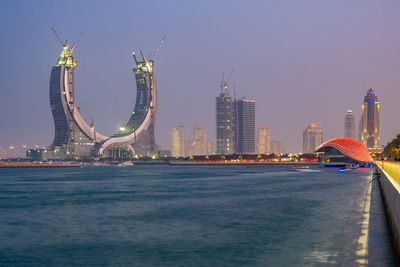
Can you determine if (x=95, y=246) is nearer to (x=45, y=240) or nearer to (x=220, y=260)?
(x=45, y=240)

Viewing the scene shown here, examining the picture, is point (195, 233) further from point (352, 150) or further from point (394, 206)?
point (352, 150)

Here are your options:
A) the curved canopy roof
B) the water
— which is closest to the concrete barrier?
the water

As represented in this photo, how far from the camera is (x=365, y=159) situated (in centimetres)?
19325

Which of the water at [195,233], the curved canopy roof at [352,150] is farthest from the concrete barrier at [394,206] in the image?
the curved canopy roof at [352,150]

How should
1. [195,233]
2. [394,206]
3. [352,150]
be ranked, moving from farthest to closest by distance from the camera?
[352,150] < [195,233] < [394,206]

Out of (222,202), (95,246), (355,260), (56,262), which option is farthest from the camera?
(222,202)

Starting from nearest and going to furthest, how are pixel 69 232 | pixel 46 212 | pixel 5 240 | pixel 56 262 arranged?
pixel 56 262 < pixel 5 240 < pixel 69 232 < pixel 46 212

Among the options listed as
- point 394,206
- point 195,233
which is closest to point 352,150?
point 195,233

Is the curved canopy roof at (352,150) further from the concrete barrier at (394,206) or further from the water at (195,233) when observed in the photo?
the concrete barrier at (394,206)

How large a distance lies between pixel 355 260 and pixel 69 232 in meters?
20.3

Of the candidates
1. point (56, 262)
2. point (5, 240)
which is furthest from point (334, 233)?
point (5, 240)

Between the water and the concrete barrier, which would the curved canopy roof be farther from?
the concrete barrier

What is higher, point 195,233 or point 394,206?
point 394,206

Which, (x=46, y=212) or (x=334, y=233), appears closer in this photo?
(x=334, y=233)
